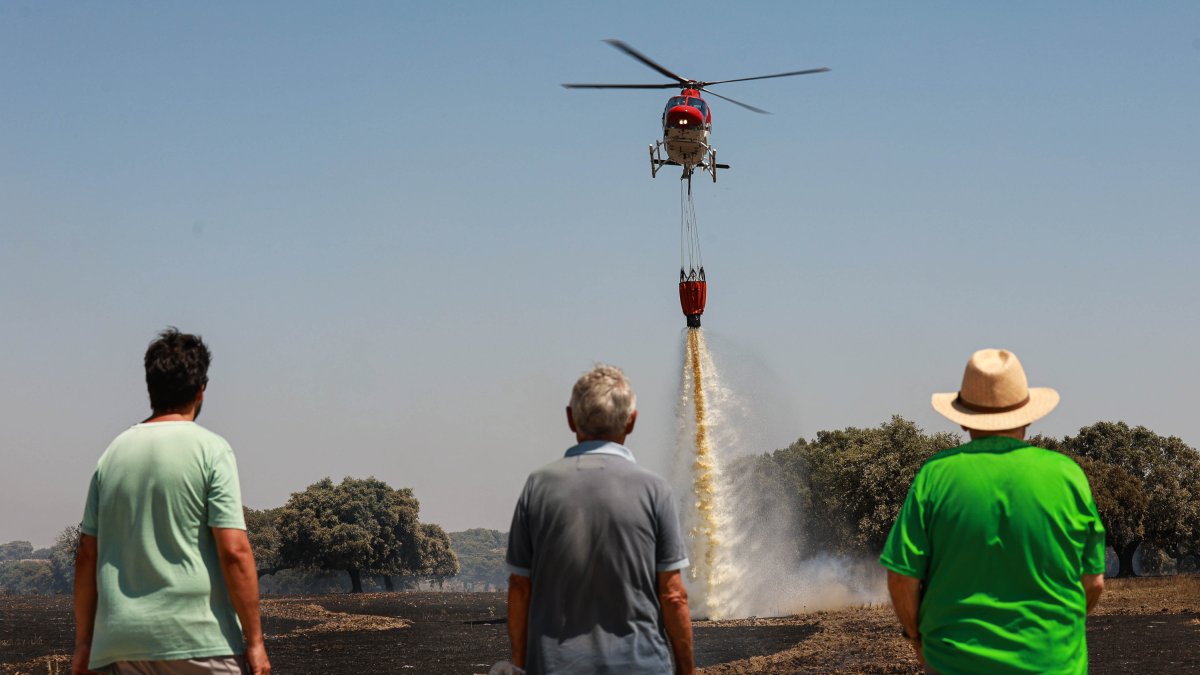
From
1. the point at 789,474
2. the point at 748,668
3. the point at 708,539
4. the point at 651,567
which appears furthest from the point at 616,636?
the point at 789,474

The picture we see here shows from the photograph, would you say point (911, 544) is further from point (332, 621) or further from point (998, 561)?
point (332, 621)

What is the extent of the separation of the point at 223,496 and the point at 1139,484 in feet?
316

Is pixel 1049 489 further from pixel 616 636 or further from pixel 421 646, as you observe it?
pixel 421 646

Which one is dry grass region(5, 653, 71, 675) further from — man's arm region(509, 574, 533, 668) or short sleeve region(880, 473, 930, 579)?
short sleeve region(880, 473, 930, 579)

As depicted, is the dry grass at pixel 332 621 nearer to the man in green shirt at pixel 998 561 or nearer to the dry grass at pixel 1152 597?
the dry grass at pixel 1152 597

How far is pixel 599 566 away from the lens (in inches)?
271

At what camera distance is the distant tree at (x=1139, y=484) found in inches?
3477

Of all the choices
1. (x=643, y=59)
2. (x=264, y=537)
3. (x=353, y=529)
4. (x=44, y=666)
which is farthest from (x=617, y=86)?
(x=264, y=537)

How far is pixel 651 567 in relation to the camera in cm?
699

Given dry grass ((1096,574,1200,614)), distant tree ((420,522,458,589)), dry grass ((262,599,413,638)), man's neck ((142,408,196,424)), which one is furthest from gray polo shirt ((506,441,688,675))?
distant tree ((420,522,458,589))

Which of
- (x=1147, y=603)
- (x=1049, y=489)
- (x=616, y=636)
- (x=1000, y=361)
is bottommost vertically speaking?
(x=1147, y=603)

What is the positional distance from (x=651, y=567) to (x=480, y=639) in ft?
140

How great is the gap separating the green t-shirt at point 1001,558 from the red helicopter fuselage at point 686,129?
138 feet

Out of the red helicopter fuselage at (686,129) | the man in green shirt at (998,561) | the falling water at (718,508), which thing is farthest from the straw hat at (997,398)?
the falling water at (718,508)
